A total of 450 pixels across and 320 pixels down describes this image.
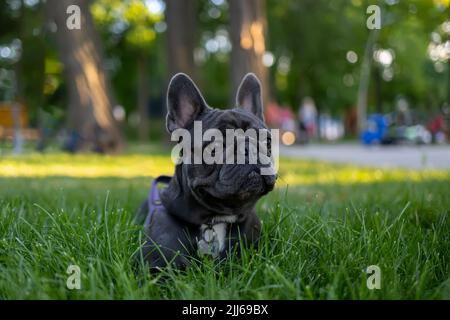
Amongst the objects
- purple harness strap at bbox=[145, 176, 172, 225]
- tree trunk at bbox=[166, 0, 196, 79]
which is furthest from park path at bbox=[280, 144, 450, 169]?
purple harness strap at bbox=[145, 176, 172, 225]

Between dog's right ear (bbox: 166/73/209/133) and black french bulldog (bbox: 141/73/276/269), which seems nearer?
black french bulldog (bbox: 141/73/276/269)

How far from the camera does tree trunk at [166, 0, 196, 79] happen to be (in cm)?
1530

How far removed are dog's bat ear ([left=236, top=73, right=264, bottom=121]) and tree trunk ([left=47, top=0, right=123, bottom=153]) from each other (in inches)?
417

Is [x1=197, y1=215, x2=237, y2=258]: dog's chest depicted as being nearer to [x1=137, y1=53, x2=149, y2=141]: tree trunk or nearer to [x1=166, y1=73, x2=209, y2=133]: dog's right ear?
[x1=166, y1=73, x2=209, y2=133]: dog's right ear

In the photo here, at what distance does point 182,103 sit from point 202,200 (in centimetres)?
60

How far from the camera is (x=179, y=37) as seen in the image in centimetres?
1566

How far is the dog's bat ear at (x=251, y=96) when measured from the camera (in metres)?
3.28

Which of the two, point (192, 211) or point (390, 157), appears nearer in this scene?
point (192, 211)

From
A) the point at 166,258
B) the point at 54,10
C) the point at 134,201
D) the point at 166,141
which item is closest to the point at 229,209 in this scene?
the point at 166,258

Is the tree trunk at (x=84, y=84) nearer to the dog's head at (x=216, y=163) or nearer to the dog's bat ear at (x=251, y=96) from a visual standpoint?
the dog's bat ear at (x=251, y=96)

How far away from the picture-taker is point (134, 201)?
4.94 meters

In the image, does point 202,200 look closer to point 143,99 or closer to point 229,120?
point 229,120

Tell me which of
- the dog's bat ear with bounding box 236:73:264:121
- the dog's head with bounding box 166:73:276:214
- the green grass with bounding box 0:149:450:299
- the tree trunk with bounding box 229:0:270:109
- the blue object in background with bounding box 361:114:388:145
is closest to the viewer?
the green grass with bounding box 0:149:450:299

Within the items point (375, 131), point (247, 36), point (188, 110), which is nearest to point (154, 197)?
point (188, 110)
